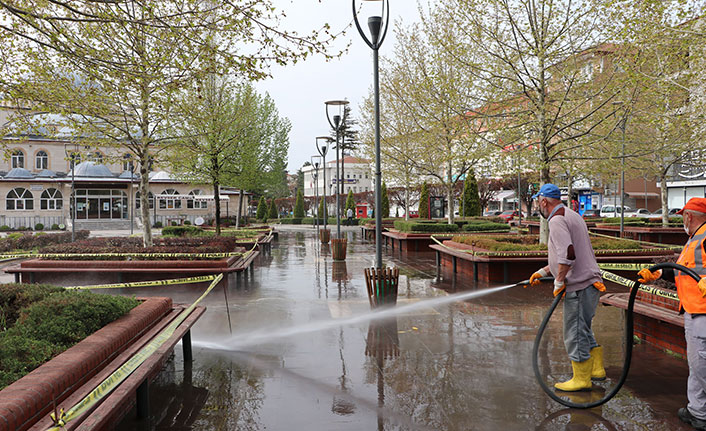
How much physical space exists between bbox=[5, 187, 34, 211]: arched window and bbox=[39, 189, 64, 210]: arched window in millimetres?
832

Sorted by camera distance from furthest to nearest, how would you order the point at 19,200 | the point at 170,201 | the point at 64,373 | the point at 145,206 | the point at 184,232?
1. the point at 170,201
2. the point at 19,200
3. the point at 184,232
4. the point at 145,206
5. the point at 64,373

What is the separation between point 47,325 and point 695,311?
537cm

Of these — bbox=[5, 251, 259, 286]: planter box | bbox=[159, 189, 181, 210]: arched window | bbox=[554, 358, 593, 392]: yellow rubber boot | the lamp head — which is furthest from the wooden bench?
bbox=[159, 189, 181, 210]: arched window

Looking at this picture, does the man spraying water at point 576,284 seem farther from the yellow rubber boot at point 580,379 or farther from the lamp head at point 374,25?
the lamp head at point 374,25

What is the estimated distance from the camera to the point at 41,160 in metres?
52.5

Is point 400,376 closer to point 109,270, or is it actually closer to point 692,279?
point 692,279

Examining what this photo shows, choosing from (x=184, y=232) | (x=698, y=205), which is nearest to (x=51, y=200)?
(x=184, y=232)

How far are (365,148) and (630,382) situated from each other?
25.5 metres

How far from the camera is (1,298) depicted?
581cm

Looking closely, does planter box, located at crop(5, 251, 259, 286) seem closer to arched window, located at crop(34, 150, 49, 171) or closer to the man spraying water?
the man spraying water

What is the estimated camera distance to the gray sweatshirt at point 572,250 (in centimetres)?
488

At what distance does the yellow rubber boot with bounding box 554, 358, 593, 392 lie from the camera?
496cm

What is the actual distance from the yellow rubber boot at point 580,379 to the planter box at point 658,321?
1.26 meters

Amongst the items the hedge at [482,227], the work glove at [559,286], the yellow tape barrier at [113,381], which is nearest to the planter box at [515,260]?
the work glove at [559,286]
